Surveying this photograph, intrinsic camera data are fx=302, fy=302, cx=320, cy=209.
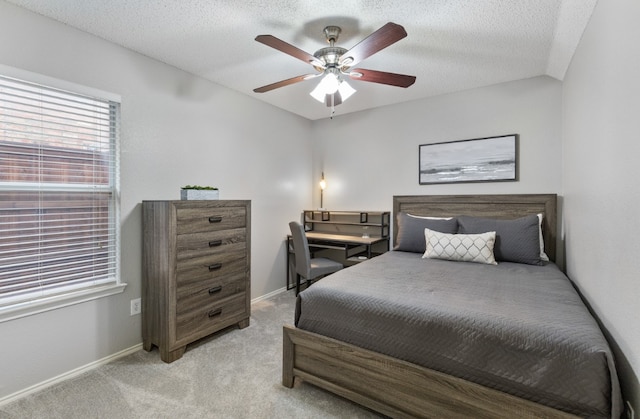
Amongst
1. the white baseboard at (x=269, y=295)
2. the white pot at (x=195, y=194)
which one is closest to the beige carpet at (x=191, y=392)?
the white baseboard at (x=269, y=295)

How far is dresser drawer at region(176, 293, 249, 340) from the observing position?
2326mm

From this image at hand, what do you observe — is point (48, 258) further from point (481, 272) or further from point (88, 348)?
point (481, 272)

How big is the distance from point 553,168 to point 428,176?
1177mm

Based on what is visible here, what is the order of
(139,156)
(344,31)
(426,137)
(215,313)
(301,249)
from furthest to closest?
(426,137) < (301,249) < (215,313) < (139,156) < (344,31)

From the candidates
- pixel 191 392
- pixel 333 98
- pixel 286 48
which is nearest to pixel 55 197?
pixel 191 392

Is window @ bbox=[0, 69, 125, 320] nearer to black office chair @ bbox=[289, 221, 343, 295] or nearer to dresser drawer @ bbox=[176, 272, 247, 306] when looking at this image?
dresser drawer @ bbox=[176, 272, 247, 306]

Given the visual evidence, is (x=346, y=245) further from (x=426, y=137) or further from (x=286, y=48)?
(x=286, y=48)

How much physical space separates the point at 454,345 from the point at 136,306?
93.9 inches

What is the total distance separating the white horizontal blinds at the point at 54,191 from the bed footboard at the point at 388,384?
63.1 inches

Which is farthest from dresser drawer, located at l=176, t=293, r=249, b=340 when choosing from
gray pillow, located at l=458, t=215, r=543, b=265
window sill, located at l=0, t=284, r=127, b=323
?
gray pillow, located at l=458, t=215, r=543, b=265

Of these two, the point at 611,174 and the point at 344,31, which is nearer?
the point at 611,174

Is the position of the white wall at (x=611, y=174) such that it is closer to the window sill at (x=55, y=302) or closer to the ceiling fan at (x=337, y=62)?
the ceiling fan at (x=337, y=62)

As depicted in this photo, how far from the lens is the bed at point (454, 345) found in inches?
47.8

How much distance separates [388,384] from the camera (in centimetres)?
159
